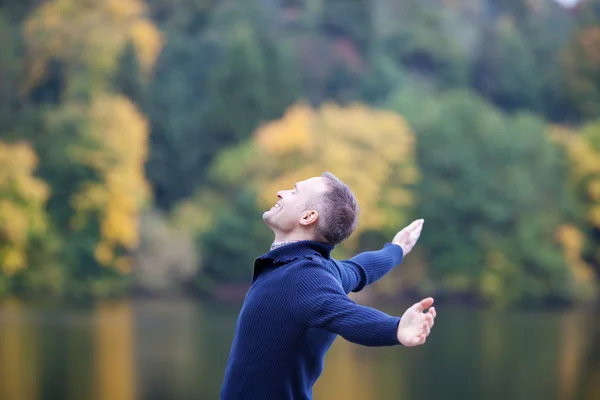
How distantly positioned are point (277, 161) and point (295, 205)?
20.0 metres

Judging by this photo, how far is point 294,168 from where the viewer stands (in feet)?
71.7

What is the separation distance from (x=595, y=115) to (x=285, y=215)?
84.1ft

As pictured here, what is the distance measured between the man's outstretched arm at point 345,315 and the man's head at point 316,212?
0.11m

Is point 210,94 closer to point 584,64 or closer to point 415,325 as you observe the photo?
point 584,64

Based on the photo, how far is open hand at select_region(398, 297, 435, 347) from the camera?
5.47 ft

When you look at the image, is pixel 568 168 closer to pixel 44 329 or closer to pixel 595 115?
pixel 595 115

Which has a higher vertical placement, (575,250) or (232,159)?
(232,159)

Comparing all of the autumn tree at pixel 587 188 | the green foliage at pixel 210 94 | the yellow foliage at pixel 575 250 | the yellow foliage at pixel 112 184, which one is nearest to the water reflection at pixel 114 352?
the yellow foliage at pixel 112 184

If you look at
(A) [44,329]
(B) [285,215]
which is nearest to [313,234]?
(B) [285,215]

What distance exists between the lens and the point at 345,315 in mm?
1784

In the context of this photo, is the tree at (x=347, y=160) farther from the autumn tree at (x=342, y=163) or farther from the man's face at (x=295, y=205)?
the man's face at (x=295, y=205)

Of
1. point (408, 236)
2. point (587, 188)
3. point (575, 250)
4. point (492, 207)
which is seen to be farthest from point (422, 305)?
point (587, 188)

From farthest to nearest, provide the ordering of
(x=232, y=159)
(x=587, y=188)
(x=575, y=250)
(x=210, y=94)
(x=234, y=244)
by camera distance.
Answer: (x=210, y=94) → (x=587, y=188) → (x=232, y=159) → (x=575, y=250) → (x=234, y=244)

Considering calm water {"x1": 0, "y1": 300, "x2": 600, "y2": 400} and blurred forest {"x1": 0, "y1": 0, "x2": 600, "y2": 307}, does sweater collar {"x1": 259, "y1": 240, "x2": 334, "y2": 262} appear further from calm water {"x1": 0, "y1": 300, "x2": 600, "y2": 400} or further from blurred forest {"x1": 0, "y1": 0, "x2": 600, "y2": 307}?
blurred forest {"x1": 0, "y1": 0, "x2": 600, "y2": 307}
